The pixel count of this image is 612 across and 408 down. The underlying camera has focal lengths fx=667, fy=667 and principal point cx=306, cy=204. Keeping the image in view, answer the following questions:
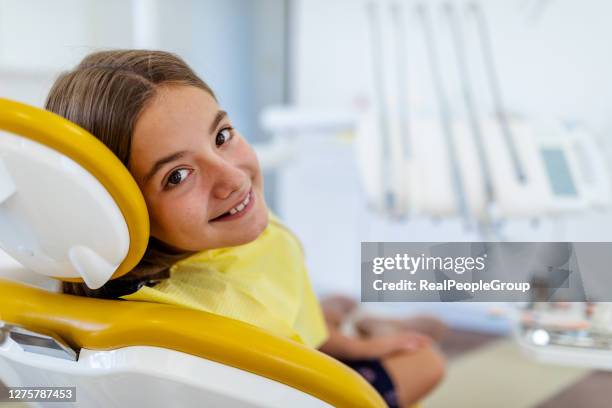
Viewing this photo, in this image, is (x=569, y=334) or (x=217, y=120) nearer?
(x=217, y=120)

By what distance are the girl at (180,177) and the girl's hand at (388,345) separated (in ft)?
1.21

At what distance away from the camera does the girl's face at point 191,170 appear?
59cm

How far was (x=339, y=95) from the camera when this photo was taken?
2.51 metres

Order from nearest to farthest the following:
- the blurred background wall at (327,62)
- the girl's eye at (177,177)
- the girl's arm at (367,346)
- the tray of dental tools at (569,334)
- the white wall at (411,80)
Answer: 1. the girl's eye at (177,177)
2. the tray of dental tools at (569,334)
3. the girl's arm at (367,346)
4. the blurred background wall at (327,62)
5. the white wall at (411,80)

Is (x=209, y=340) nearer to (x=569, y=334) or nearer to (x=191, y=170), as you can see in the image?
(x=191, y=170)

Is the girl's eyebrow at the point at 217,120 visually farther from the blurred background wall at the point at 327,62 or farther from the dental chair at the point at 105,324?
the blurred background wall at the point at 327,62

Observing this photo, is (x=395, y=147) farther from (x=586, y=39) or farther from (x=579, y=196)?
(x=586, y=39)

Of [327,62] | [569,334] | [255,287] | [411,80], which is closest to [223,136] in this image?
[255,287]

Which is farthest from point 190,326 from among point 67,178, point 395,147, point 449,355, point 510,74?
point 510,74

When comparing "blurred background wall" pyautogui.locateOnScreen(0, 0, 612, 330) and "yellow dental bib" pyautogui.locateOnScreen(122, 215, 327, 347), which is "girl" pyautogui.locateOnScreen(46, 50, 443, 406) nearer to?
"yellow dental bib" pyautogui.locateOnScreen(122, 215, 327, 347)

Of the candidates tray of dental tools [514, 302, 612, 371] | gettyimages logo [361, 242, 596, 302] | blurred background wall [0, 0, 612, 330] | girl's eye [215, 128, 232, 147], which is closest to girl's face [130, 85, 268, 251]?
girl's eye [215, 128, 232, 147]

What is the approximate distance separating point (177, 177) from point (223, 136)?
0.07 meters

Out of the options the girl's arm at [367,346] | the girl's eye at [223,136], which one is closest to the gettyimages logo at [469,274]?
the girl's eye at [223,136]

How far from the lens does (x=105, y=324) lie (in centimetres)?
58
